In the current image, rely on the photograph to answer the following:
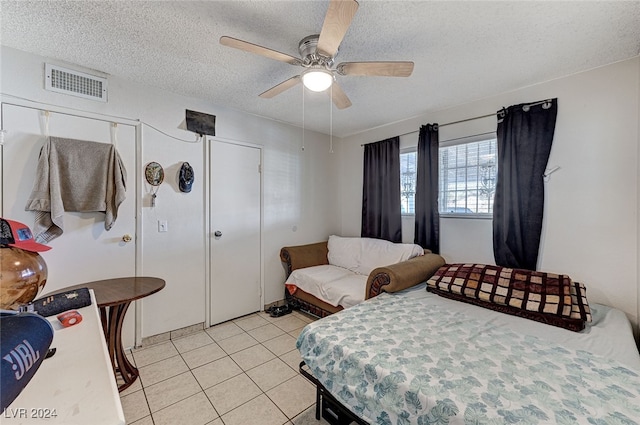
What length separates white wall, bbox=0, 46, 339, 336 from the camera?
6.99ft

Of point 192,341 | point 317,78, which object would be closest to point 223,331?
point 192,341

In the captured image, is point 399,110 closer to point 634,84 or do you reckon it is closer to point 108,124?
point 634,84

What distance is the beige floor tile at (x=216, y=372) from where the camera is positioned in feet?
6.62

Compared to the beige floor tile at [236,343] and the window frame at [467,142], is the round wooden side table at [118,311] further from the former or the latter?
the window frame at [467,142]

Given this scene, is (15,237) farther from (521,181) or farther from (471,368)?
(521,181)

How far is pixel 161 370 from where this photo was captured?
2.13m

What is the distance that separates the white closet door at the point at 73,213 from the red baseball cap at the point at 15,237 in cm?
168

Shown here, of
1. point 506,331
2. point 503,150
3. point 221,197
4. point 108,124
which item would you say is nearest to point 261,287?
point 221,197

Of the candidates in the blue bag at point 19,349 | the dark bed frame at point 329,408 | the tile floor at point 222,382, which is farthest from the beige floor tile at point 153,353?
the blue bag at point 19,349

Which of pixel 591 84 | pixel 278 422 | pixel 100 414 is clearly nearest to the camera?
pixel 100 414

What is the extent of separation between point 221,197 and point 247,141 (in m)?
0.78

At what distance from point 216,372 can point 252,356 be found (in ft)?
1.08

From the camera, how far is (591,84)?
6.97ft

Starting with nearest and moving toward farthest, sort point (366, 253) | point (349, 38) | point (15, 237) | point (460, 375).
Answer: point (15, 237)
point (460, 375)
point (349, 38)
point (366, 253)
